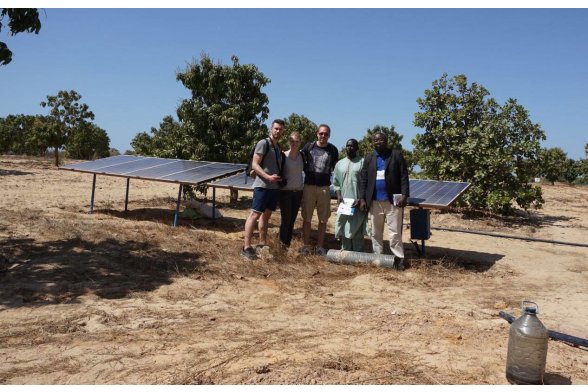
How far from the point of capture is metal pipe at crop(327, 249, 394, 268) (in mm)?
6492

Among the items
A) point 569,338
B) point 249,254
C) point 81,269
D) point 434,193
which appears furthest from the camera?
point 434,193

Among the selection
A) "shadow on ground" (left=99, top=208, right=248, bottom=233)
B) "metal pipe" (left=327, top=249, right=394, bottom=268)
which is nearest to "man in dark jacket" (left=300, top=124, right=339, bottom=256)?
"metal pipe" (left=327, top=249, right=394, bottom=268)

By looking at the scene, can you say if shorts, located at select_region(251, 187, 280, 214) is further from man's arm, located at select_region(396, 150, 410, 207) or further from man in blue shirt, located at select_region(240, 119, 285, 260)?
man's arm, located at select_region(396, 150, 410, 207)

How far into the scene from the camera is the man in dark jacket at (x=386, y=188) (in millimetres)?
6387

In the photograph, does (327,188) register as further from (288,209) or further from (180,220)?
(180,220)

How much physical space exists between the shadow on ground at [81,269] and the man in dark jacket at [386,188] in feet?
8.26

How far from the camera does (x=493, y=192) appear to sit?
40.9 ft

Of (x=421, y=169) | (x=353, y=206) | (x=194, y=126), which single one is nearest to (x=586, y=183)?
(x=421, y=169)

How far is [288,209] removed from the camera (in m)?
7.08

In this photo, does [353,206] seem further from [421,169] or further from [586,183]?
[586,183]

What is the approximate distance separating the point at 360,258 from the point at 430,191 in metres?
2.21

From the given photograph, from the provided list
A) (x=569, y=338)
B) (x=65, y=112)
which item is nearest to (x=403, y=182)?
(x=569, y=338)

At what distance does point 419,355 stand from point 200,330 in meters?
1.88

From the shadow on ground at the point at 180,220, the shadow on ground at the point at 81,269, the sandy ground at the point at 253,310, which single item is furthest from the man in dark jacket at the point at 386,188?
the shadow on ground at the point at 180,220
